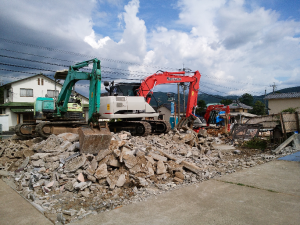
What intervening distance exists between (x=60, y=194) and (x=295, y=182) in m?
5.08

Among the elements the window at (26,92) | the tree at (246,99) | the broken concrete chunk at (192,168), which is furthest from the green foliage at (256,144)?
the tree at (246,99)

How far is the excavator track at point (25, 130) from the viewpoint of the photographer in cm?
1071

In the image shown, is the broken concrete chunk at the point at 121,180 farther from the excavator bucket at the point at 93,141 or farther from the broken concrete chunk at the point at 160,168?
the excavator bucket at the point at 93,141

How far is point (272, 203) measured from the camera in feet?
12.7

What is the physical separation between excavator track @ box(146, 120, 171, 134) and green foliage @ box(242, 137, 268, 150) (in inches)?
146

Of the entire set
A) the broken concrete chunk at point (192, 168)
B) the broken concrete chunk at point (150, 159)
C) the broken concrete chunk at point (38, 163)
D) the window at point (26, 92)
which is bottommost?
the broken concrete chunk at point (192, 168)

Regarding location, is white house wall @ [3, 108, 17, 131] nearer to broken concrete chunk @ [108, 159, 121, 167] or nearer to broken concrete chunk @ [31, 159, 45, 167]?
broken concrete chunk @ [31, 159, 45, 167]

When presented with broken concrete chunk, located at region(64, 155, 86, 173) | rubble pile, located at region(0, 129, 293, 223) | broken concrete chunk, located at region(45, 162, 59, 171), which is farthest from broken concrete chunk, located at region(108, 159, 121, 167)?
broken concrete chunk, located at region(45, 162, 59, 171)

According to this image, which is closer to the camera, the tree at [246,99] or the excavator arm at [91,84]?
the excavator arm at [91,84]

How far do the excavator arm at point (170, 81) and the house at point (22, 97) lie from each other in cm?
1981

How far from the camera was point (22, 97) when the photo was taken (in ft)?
99.7

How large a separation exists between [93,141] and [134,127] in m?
4.85

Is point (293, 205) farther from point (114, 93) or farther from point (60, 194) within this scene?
point (114, 93)

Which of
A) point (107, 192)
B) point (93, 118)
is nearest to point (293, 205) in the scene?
point (107, 192)
